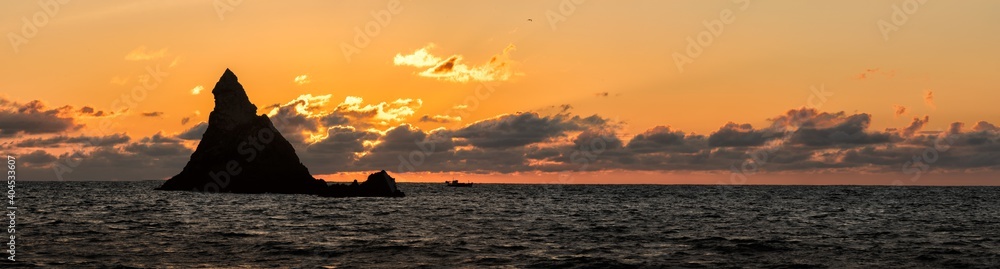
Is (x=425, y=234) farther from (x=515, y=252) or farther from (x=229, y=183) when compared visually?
(x=229, y=183)

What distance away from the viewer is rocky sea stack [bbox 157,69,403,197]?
140500 millimetres

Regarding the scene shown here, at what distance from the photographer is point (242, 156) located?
142 meters

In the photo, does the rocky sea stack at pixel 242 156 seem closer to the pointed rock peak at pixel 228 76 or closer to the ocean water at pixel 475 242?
the pointed rock peak at pixel 228 76

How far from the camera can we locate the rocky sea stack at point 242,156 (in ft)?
461

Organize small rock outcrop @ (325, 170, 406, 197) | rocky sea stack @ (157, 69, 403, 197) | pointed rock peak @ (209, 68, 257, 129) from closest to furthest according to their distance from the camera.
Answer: small rock outcrop @ (325, 170, 406, 197) → rocky sea stack @ (157, 69, 403, 197) → pointed rock peak @ (209, 68, 257, 129)

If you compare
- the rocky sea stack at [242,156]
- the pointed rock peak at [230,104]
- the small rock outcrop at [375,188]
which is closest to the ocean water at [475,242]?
the small rock outcrop at [375,188]

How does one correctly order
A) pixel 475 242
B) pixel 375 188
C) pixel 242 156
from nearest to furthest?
pixel 475 242
pixel 375 188
pixel 242 156

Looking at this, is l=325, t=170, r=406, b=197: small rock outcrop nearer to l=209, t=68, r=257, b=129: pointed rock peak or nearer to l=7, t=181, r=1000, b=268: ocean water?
l=209, t=68, r=257, b=129: pointed rock peak

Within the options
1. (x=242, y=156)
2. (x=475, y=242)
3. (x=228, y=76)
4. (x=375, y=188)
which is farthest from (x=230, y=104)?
(x=475, y=242)

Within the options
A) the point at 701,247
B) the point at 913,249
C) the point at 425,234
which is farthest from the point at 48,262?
the point at 913,249

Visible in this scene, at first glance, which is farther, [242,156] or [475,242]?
[242,156]

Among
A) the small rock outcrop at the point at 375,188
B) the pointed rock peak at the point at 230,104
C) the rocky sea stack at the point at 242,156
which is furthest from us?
the pointed rock peak at the point at 230,104

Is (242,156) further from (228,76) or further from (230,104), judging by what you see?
(228,76)

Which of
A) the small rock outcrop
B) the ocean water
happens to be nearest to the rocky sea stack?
the small rock outcrop
